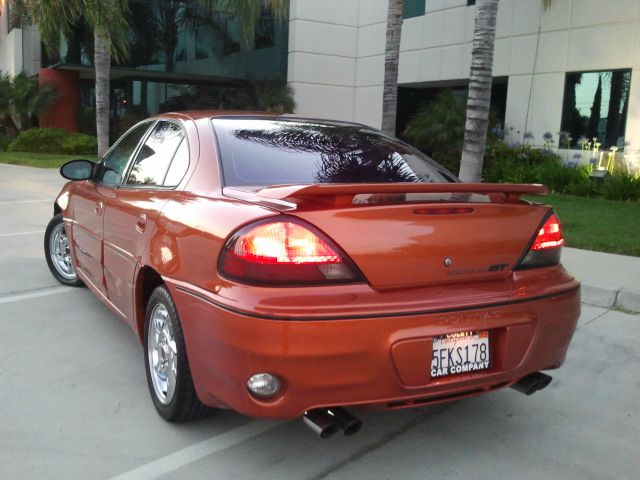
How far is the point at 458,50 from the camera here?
19.4 m

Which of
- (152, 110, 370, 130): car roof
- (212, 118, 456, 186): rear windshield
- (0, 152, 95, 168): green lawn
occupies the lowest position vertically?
(0, 152, 95, 168): green lawn

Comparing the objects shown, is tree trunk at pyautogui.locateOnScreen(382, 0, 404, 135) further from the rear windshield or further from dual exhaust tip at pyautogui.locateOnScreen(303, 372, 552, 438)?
dual exhaust tip at pyautogui.locateOnScreen(303, 372, 552, 438)

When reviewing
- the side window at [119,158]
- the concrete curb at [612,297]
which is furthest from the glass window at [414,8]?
the side window at [119,158]

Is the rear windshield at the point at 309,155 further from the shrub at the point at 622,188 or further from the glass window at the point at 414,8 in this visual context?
the glass window at the point at 414,8

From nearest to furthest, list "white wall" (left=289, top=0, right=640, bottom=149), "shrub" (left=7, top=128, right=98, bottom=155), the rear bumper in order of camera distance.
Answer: the rear bumper < "white wall" (left=289, top=0, right=640, bottom=149) < "shrub" (left=7, top=128, right=98, bottom=155)

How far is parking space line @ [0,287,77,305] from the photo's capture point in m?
5.22

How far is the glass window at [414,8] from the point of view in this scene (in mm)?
20484

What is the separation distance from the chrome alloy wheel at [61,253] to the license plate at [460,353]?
153 inches

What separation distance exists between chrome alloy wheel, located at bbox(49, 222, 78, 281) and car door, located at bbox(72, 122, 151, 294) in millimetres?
730

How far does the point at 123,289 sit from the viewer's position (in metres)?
3.66

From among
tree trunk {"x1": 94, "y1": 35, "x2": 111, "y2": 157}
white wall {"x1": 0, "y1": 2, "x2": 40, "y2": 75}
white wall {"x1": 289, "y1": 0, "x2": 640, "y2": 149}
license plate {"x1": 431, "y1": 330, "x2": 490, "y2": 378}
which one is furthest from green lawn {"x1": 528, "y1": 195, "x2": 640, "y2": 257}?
white wall {"x1": 0, "y1": 2, "x2": 40, "y2": 75}

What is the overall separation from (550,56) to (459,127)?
293cm

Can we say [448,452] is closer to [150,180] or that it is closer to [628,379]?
[628,379]

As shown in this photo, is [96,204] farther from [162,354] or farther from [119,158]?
[162,354]
